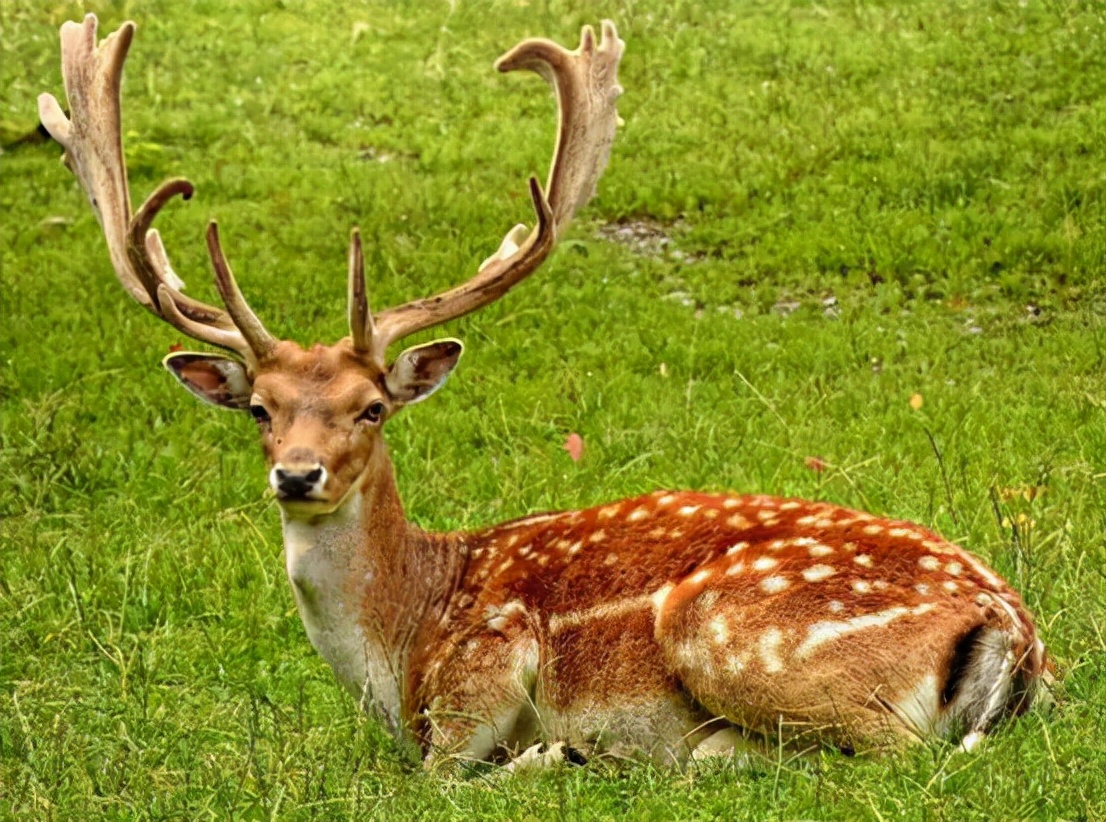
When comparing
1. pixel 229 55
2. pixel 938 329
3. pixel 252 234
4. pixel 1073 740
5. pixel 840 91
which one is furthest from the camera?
pixel 229 55

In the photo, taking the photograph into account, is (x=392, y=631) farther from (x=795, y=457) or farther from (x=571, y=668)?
(x=795, y=457)

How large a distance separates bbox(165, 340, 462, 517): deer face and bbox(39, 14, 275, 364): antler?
16 centimetres

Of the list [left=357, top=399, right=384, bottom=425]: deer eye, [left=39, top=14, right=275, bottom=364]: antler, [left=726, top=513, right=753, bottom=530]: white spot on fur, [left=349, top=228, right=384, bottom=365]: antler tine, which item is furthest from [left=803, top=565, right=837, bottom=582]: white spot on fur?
[left=39, top=14, right=275, bottom=364]: antler

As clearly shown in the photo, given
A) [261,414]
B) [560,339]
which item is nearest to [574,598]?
[261,414]

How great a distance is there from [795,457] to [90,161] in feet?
11.5

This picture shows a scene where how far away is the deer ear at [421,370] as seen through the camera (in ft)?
20.8

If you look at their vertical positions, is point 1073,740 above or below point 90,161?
below

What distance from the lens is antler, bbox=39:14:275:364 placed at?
21.5 feet

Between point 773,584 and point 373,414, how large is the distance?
4.41ft

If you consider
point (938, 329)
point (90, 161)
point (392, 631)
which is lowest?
point (938, 329)

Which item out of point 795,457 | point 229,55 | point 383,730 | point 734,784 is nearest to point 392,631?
point 383,730

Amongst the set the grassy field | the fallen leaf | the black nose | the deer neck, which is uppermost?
the black nose

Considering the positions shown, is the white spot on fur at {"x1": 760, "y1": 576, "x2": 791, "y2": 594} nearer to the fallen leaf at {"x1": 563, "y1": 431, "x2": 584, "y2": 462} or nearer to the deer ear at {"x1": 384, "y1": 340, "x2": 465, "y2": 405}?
the deer ear at {"x1": 384, "y1": 340, "x2": 465, "y2": 405}

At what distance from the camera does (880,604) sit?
5.75 meters
